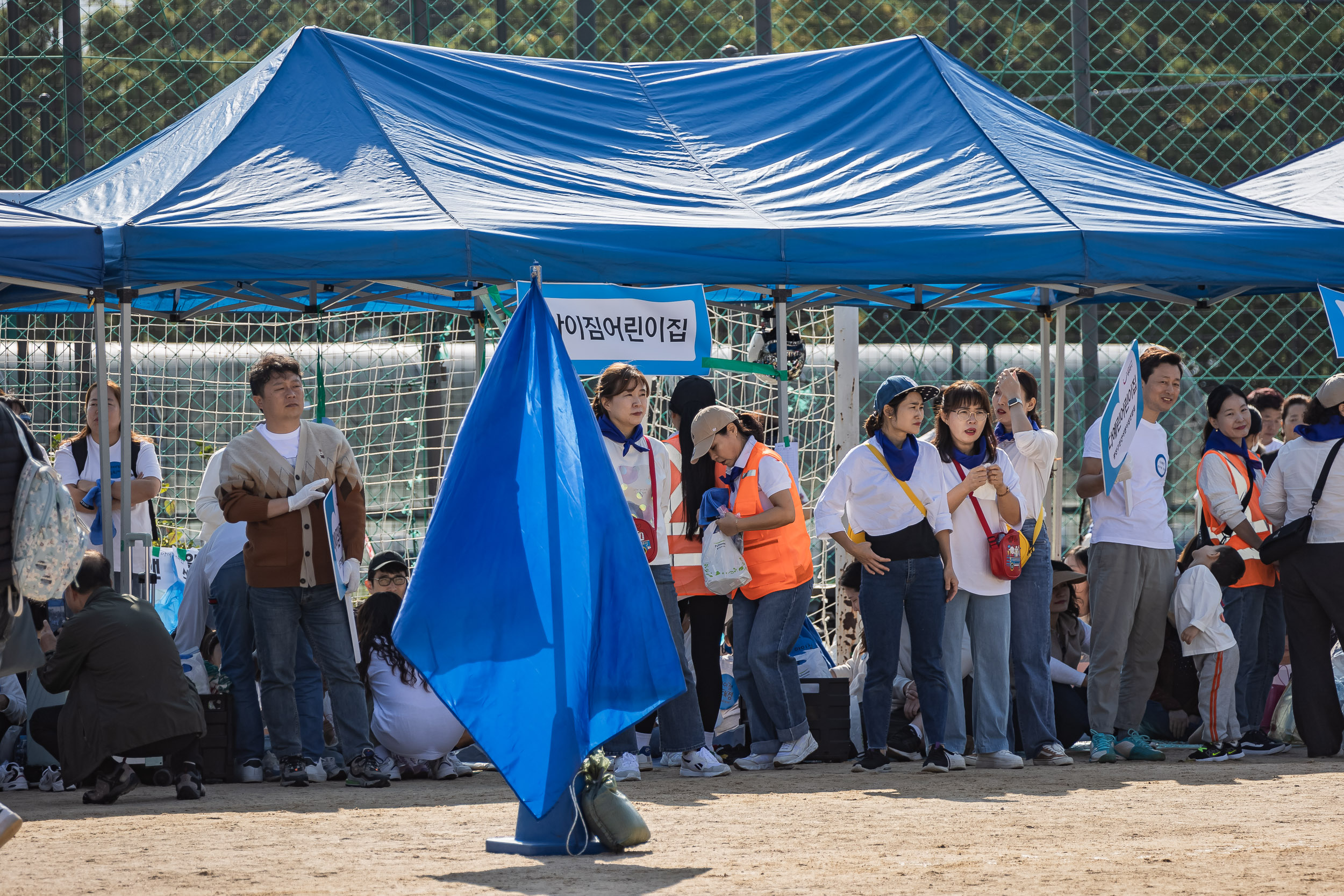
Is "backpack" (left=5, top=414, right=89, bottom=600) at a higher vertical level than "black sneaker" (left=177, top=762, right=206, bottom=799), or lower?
higher

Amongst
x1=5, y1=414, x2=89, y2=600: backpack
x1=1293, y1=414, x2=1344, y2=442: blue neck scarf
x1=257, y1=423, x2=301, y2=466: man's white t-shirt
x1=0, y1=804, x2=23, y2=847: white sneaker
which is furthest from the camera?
x1=1293, y1=414, x2=1344, y2=442: blue neck scarf

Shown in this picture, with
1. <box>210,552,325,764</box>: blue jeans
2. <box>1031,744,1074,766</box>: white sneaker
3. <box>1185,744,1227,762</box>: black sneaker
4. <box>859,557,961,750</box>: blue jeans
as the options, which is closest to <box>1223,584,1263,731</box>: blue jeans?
<box>1185,744,1227,762</box>: black sneaker

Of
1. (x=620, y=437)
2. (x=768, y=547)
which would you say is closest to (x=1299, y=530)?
(x=768, y=547)

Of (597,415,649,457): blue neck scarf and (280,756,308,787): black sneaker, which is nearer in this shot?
(280,756,308,787): black sneaker

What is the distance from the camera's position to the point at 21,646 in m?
4.24

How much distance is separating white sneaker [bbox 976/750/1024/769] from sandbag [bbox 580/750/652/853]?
2.37 m

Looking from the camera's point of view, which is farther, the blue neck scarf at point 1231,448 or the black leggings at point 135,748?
the blue neck scarf at point 1231,448

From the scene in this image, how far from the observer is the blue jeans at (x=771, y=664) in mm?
6410

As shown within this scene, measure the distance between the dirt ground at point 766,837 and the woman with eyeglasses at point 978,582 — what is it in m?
0.26

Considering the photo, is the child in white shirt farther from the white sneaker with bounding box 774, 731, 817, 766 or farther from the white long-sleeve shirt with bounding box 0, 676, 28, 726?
the white long-sleeve shirt with bounding box 0, 676, 28, 726

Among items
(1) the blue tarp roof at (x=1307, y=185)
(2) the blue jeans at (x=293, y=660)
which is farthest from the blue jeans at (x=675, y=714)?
(1) the blue tarp roof at (x=1307, y=185)

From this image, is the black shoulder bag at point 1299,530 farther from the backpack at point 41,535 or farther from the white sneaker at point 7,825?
the white sneaker at point 7,825

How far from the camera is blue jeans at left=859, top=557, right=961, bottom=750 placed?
6246 mm

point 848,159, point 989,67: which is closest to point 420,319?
point 989,67
